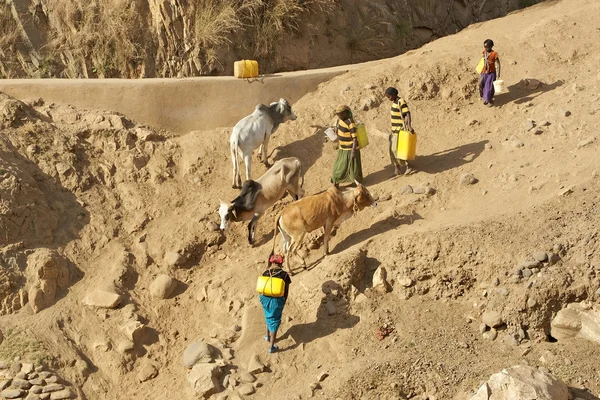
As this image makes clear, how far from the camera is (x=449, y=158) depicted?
1266 centimetres

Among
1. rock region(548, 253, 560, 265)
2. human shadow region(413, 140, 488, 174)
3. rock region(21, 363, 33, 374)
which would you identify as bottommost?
rock region(21, 363, 33, 374)

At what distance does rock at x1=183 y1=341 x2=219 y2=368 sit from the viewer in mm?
9789

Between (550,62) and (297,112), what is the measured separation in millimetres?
4773

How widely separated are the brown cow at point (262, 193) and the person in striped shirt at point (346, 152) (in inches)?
23.2

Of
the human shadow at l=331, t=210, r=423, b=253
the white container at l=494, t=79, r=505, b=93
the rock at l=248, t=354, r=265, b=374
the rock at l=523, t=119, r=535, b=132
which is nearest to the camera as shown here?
the rock at l=248, t=354, r=265, b=374

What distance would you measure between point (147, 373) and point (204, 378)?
1.13 m

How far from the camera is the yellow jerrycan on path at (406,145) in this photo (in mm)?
11938

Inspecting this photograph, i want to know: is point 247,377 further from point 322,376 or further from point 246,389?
point 322,376

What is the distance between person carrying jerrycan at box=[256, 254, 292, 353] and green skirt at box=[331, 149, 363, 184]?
281 cm

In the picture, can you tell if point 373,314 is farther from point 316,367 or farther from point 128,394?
point 128,394

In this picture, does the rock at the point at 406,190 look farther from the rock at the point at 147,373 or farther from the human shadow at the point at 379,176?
the rock at the point at 147,373

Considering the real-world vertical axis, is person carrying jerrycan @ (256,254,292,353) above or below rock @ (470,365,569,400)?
above

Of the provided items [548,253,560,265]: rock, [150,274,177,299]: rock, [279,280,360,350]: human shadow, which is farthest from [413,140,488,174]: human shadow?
[150,274,177,299]: rock

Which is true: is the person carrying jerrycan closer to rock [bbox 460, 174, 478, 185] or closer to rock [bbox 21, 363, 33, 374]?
rock [bbox 21, 363, 33, 374]
